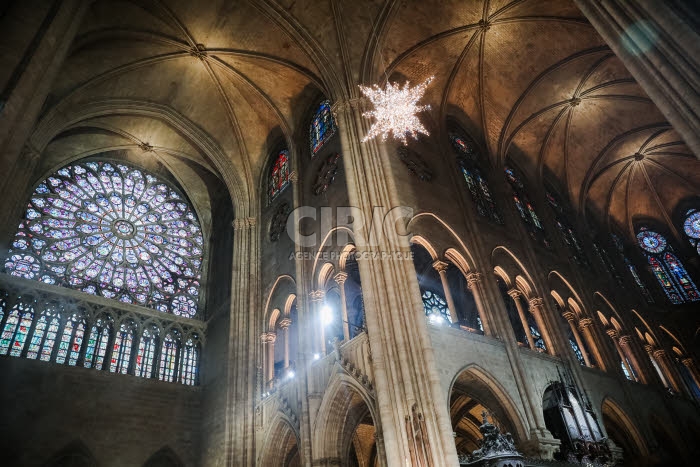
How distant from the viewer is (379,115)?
30.5 ft

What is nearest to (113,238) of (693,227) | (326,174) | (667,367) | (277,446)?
(326,174)

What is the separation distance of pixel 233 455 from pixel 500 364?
6894 mm

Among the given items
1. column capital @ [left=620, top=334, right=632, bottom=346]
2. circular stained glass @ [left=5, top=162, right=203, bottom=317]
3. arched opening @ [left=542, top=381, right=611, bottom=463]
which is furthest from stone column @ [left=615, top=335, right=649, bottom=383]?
circular stained glass @ [left=5, top=162, right=203, bottom=317]

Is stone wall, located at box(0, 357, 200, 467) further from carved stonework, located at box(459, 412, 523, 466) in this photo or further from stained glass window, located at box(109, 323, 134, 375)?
carved stonework, located at box(459, 412, 523, 466)

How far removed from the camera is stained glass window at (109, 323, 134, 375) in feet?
46.1

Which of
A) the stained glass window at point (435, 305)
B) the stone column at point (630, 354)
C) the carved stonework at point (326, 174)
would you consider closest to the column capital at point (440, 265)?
the stained glass window at point (435, 305)

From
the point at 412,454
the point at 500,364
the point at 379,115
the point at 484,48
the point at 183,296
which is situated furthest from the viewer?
the point at 183,296

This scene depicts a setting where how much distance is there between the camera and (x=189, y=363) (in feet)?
51.7

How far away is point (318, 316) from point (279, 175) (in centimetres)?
657

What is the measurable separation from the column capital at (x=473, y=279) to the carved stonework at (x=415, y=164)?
9.56 feet

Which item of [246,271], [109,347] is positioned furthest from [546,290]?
[109,347]

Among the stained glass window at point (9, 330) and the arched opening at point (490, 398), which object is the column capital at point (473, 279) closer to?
the arched opening at point (490, 398)

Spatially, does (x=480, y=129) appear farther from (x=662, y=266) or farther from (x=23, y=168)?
(x=23, y=168)

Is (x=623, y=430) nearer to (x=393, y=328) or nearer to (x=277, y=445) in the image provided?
(x=393, y=328)
